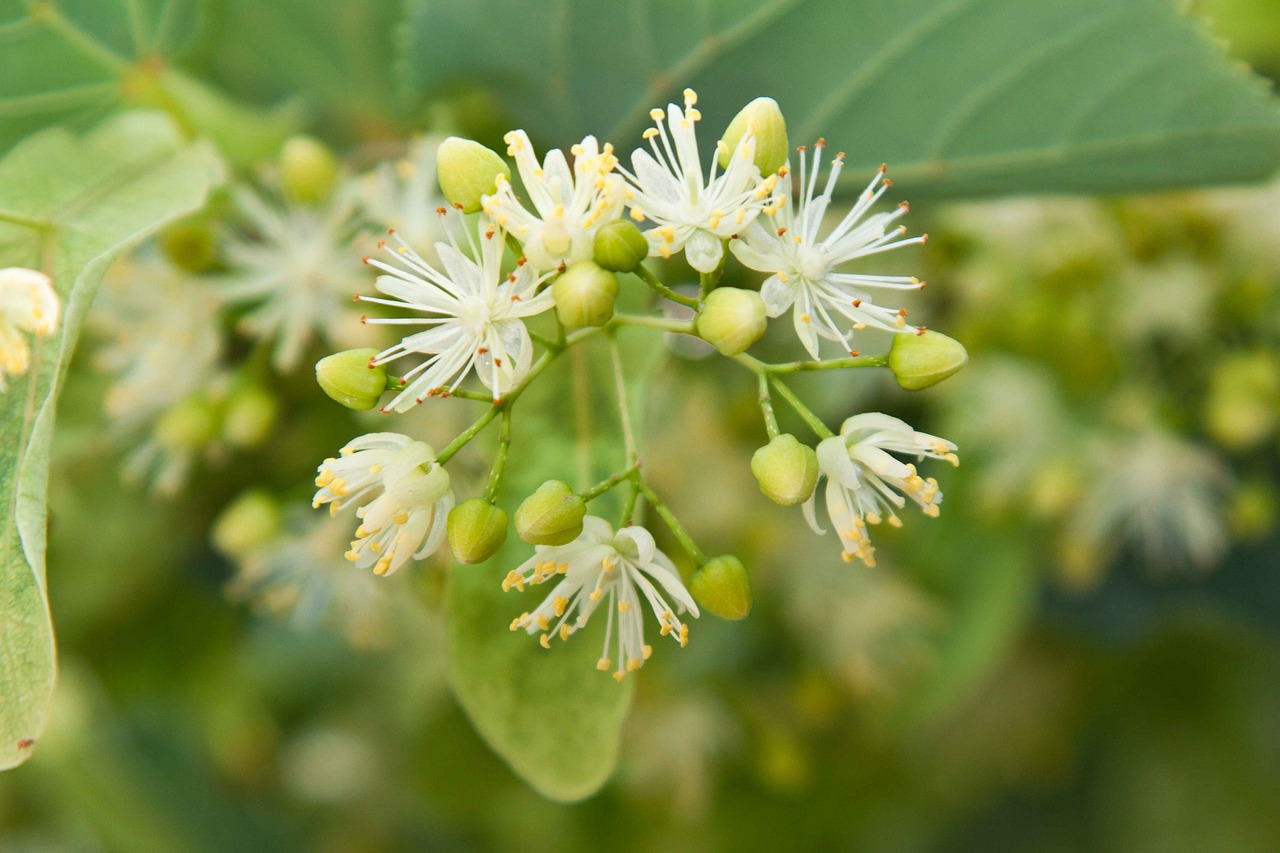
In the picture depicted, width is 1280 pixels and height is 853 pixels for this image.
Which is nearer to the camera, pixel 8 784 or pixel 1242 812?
pixel 1242 812

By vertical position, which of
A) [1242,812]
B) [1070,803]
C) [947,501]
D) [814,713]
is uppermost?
[947,501]

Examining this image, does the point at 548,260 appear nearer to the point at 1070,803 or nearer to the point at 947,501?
the point at 947,501

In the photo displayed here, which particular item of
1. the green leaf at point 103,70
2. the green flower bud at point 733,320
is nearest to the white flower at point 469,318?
the green flower bud at point 733,320

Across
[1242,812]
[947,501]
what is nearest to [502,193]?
[947,501]

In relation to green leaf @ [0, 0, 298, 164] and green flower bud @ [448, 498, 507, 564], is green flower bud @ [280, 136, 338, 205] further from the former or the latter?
green flower bud @ [448, 498, 507, 564]

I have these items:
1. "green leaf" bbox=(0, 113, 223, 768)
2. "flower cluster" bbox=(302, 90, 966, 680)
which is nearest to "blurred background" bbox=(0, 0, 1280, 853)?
"green leaf" bbox=(0, 113, 223, 768)

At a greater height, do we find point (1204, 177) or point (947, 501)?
point (1204, 177)
